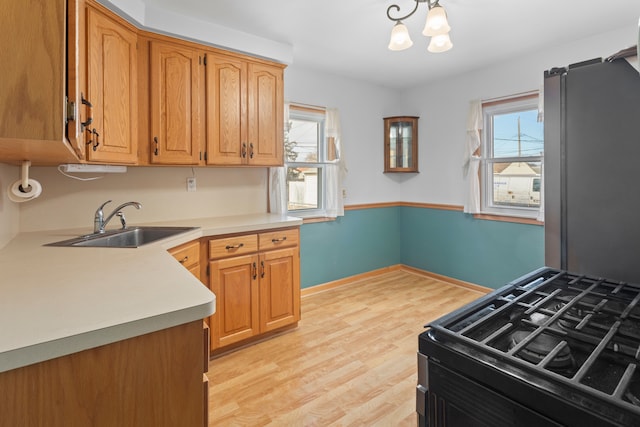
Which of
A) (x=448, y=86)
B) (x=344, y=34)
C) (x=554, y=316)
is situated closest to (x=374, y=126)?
(x=448, y=86)

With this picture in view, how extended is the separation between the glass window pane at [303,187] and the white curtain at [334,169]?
0.47 feet

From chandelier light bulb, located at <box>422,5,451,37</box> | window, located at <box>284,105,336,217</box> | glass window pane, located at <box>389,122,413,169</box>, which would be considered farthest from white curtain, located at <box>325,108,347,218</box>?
chandelier light bulb, located at <box>422,5,451,37</box>

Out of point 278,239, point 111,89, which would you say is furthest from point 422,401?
point 111,89

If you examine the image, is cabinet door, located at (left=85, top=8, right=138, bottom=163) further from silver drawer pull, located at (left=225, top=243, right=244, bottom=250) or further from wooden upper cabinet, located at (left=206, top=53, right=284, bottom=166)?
silver drawer pull, located at (left=225, top=243, right=244, bottom=250)

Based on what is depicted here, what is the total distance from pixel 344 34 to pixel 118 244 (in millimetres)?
2348

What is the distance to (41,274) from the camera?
3.97 ft

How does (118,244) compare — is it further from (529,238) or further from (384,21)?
(529,238)

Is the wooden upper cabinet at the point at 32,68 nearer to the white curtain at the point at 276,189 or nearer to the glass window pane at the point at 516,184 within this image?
the white curtain at the point at 276,189

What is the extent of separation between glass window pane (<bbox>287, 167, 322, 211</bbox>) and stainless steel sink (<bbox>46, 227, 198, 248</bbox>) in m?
1.59

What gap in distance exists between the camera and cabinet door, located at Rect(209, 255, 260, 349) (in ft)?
7.81

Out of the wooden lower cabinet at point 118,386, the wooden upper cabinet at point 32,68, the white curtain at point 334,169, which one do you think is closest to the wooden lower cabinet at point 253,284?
the white curtain at point 334,169

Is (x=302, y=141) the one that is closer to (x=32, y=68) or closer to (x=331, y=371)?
(x=331, y=371)

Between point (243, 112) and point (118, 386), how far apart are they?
7.63ft

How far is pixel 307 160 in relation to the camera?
384 centimetres
